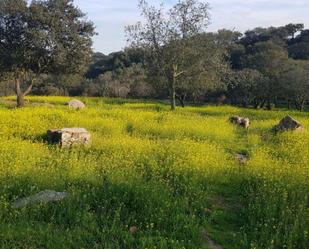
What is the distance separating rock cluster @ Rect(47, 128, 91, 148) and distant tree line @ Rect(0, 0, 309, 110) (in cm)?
2130

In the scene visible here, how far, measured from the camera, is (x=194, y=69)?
142 feet

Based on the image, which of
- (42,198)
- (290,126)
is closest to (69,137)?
(42,198)

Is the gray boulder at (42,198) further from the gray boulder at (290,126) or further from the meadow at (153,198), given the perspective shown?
the gray boulder at (290,126)

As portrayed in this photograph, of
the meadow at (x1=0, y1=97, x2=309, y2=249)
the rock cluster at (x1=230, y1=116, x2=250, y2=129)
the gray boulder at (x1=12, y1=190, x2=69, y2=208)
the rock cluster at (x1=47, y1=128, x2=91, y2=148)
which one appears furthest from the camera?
the rock cluster at (x1=230, y1=116, x2=250, y2=129)

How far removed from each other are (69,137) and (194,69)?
26.7 meters

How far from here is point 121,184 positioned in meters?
11.5

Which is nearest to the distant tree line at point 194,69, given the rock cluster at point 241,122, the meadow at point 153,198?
the rock cluster at point 241,122

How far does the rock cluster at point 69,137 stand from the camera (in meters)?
18.0

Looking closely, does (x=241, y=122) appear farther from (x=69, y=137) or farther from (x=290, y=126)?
(x=69, y=137)

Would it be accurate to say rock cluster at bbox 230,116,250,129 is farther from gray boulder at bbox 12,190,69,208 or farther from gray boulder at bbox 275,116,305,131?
gray boulder at bbox 12,190,69,208

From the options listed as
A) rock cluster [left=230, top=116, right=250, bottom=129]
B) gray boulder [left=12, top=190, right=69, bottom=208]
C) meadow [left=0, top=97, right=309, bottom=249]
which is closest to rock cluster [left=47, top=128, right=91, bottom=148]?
meadow [left=0, top=97, right=309, bottom=249]

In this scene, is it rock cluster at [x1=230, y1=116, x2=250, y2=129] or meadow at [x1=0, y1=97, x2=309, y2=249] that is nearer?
meadow at [x1=0, y1=97, x2=309, y2=249]

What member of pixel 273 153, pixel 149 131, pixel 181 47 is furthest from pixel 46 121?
pixel 181 47

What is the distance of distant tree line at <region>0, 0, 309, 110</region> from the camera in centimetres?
4231
